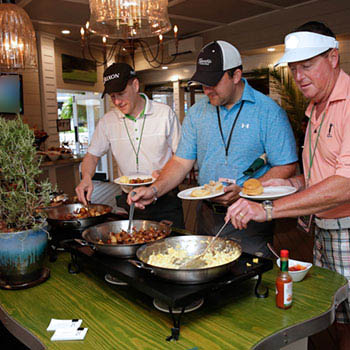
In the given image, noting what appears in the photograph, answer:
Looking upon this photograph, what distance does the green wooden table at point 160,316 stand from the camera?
4.04ft

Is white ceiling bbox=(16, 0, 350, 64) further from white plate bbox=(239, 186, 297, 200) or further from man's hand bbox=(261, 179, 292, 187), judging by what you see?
white plate bbox=(239, 186, 297, 200)

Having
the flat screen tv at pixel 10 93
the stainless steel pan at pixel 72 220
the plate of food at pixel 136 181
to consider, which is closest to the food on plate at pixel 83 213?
the stainless steel pan at pixel 72 220

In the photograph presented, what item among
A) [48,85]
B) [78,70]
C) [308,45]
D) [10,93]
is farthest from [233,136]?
[78,70]

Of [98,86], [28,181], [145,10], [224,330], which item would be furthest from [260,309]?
[98,86]

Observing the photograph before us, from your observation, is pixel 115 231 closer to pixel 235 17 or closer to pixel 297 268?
pixel 297 268

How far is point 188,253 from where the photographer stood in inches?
63.0

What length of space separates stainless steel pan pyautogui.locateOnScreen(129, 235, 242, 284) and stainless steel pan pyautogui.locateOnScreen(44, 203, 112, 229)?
574 millimetres

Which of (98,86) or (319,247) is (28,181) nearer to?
(319,247)

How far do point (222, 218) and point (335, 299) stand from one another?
0.88 meters

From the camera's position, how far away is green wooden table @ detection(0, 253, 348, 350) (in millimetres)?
1231

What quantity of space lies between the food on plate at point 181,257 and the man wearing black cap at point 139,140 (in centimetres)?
123

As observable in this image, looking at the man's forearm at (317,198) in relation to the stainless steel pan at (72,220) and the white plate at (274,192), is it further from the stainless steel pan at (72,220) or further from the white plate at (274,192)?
the stainless steel pan at (72,220)

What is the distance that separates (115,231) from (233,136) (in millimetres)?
855

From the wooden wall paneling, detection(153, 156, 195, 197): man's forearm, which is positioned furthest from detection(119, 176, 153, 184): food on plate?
the wooden wall paneling
